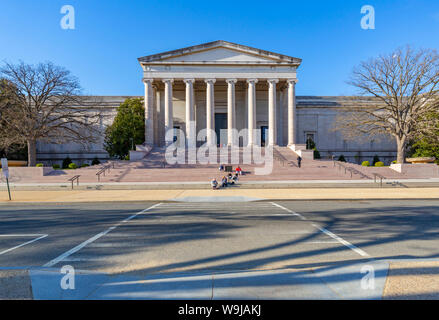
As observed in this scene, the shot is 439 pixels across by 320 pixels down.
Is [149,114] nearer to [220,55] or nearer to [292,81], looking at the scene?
[220,55]

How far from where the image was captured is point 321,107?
168 ft

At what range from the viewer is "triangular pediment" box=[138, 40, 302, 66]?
39.4m

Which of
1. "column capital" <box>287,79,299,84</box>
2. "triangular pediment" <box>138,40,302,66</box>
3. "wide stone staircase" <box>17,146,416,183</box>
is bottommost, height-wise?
"wide stone staircase" <box>17,146,416,183</box>

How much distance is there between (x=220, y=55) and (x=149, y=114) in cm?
1432

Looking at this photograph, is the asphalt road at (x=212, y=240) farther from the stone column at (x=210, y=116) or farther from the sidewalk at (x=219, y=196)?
the stone column at (x=210, y=116)

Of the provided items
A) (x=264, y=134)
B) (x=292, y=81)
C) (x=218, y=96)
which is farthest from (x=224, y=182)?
(x=218, y=96)

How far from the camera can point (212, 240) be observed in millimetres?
6770

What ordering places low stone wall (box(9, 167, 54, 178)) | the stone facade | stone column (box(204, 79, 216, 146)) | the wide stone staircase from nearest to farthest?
the wide stone staircase
low stone wall (box(9, 167, 54, 178))
stone column (box(204, 79, 216, 146))
the stone facade

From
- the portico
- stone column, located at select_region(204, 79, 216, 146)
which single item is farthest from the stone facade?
stone column, located at select_region(204, 79, 216, 146)

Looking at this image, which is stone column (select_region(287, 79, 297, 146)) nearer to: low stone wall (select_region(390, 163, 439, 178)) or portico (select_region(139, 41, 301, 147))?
portico (select_region(139, 41, 301, 147))

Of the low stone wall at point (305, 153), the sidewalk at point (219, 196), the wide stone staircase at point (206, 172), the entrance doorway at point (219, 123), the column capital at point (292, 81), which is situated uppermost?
the column capital at point (292, 81)

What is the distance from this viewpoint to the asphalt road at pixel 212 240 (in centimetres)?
520

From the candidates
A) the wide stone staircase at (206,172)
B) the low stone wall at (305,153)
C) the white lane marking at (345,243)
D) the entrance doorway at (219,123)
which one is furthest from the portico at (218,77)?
the white lane marking at (345,243)
